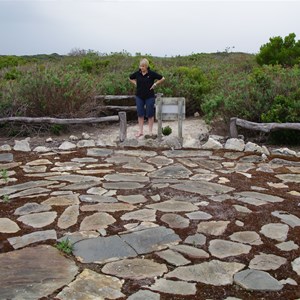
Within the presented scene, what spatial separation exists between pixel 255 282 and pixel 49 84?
7.19 m

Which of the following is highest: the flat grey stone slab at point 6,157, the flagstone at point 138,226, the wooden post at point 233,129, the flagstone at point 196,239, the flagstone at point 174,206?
the wooden post at point 233,129

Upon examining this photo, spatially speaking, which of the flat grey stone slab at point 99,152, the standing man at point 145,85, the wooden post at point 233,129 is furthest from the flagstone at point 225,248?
the standing man at point 145,85

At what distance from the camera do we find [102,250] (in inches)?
139

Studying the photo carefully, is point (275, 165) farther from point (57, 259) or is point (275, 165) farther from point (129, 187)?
point (57, 259)

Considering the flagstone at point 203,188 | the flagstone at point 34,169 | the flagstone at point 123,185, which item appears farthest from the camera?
the flagstone at point 34,169

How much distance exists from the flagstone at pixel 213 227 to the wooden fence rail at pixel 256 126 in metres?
4.00

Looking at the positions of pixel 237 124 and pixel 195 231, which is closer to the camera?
pixel 195 231

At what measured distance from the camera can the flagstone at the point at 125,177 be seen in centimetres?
556

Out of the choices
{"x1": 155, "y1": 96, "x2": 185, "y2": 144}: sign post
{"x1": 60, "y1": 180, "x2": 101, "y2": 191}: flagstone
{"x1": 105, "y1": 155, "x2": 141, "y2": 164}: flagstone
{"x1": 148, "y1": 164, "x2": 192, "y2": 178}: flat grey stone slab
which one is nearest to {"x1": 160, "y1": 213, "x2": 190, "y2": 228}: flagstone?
{"x1": 60, "y1": 180, "x2": 101, "y2": 191}: flagstone

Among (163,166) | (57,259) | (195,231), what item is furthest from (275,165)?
(57,259)

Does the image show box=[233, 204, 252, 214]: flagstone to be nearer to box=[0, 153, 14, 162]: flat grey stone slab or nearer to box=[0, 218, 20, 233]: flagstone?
box=[0, 218, 20, 233]: flagstone

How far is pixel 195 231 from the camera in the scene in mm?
3939

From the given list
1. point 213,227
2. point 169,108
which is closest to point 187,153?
point 169,108

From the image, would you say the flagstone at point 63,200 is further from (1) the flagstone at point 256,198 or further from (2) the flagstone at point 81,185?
(1) the flagstone at point 256,198
